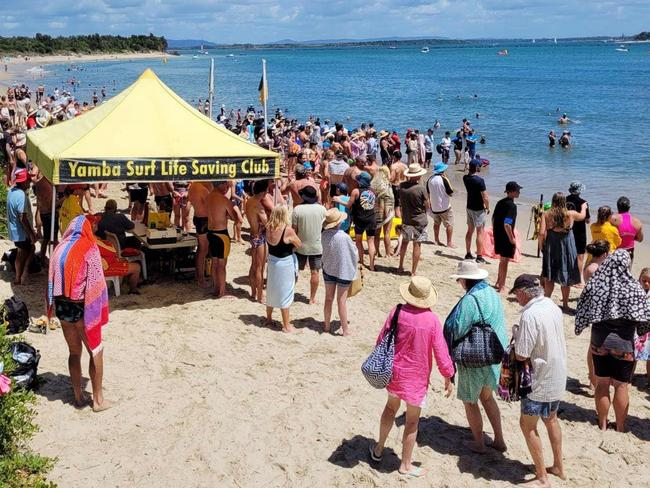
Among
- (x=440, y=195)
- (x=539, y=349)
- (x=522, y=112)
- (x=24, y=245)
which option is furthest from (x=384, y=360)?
(x=522, y=112)

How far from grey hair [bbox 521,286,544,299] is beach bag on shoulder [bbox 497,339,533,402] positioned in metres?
0.35

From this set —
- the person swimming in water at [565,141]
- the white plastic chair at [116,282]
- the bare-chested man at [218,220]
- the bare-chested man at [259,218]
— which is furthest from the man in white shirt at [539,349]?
the person swimming in water at [565,141]

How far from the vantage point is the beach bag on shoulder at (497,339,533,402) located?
4.53 m

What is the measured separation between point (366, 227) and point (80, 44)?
140206 millimetres

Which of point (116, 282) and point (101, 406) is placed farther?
point (116, 282)

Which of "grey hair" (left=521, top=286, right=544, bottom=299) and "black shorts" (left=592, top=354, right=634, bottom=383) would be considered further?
"black shorts" (left=592, top=354, right=634, bottom=383)

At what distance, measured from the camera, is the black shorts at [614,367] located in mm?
5328

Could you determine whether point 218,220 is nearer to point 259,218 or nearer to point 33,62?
point 259,218

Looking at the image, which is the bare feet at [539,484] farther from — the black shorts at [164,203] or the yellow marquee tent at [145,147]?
the black shorts at [164,203]

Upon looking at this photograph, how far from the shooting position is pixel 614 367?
5359mm

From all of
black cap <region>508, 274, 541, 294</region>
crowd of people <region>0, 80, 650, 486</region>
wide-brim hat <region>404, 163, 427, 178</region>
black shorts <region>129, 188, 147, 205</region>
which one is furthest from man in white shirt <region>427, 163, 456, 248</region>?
black cap <region>508, 274, 541, 294</region>

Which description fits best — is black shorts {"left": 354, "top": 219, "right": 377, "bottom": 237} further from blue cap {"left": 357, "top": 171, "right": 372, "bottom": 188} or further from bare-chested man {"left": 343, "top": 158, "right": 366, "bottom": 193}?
bare-chested man {"left": 343, "top": 158, "right": 366, "bottom": 193}

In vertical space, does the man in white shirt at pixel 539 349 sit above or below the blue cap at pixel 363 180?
below

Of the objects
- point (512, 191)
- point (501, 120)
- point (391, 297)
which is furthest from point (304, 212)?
point (501, 120)
